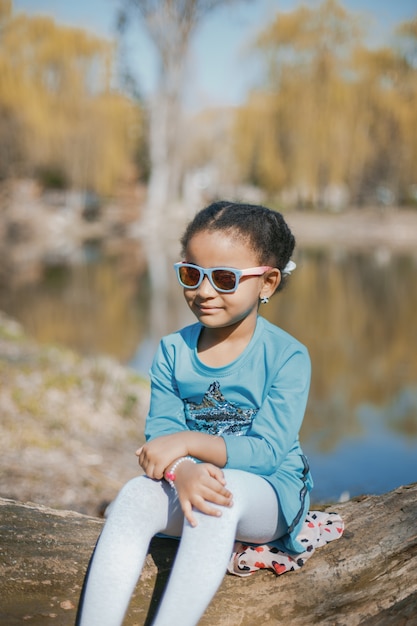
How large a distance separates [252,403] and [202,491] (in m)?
0.30

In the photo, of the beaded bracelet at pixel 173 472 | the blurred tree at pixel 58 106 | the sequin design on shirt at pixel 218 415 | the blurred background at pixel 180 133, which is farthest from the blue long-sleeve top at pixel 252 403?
the blurred tree at pixel 58 106

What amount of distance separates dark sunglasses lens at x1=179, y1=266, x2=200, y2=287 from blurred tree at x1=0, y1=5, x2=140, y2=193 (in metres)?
19.8

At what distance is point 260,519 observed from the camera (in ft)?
5.36

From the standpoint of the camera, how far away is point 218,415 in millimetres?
1773

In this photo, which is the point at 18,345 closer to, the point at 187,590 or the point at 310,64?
the point at 187,590

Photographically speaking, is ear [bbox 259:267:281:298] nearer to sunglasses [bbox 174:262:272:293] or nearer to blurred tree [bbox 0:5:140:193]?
sunglasses [bbox 174:262:272:293]

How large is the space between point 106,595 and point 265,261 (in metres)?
0.88

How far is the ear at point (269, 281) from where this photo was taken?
6.01 ft

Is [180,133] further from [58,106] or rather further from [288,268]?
[288,268]

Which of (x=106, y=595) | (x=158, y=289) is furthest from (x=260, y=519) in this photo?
(x=158, y=289)

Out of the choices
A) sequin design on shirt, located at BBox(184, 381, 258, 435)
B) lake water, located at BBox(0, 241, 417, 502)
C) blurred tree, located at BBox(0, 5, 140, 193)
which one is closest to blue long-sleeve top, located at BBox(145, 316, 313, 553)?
sequin design on shirt, located at BBox(184, 381, 258, 435)

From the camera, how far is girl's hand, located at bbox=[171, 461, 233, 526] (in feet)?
4.97

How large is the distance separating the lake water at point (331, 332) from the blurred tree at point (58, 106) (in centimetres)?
818

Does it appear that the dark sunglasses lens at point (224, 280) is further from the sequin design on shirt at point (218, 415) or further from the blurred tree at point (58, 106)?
the blurred tree at point (58, 106)
